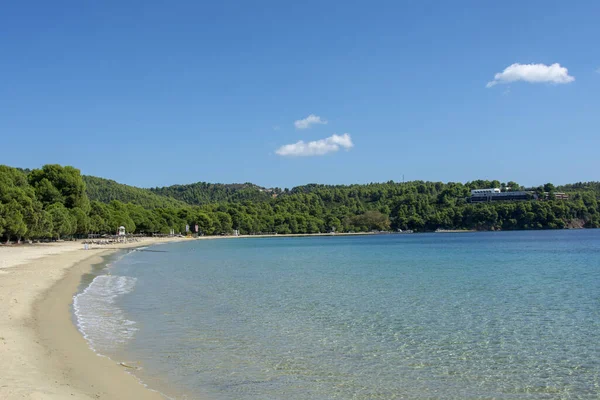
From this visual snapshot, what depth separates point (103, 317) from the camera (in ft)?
56.0

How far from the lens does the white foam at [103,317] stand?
13.4 m

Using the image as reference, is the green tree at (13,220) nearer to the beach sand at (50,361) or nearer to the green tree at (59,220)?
the green tree at (59,220)

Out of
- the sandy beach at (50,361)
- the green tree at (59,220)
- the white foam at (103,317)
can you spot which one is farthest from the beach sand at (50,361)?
the green tree at (59,220)

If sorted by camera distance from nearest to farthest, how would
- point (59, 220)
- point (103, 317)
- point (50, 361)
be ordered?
1. point (50, 361)
2. point (103, 317)
3. point (59, 220)

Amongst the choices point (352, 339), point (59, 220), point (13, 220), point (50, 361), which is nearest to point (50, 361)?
point (50, 361)

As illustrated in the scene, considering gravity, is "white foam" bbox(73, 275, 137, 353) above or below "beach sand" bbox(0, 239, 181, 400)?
below

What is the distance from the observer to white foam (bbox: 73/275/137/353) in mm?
13375

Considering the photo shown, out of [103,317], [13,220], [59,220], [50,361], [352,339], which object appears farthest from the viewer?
[59,220]

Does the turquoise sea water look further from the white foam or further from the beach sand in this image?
the beach sand

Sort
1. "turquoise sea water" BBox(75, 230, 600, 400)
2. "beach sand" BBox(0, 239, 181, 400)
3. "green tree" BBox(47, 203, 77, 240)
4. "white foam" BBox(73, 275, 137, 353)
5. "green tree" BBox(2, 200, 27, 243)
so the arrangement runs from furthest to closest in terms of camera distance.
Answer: "green tree" BBox(47, 203, 77, 240), "green tree" BBox(2, 200, 27, 243), "white foam" BBox(73, 275, 137, 353), "turquoise sea water" BBox(75, 230, 600, 400), "beach sand" BBox(0, 239, 181, 400)

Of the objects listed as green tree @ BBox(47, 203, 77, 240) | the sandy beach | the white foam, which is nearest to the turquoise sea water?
the white foam

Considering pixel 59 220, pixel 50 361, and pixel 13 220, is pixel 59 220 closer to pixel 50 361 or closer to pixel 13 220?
pixel 13 220

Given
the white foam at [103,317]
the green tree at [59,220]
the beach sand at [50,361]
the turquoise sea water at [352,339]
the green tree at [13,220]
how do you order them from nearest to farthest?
the beach sand at [50,361] → the turquoise sea water at [352,339] → the white foam at [103,317] → the green tree at [13,220] → the green tree at [59,220]

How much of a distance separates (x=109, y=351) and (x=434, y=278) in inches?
975
